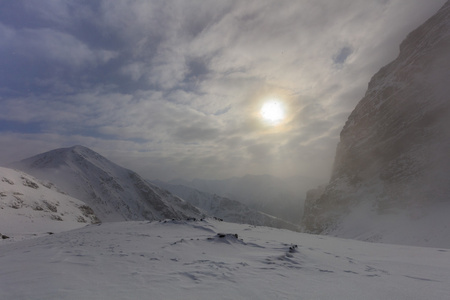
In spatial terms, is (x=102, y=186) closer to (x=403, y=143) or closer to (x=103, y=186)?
(x=103, y=186)

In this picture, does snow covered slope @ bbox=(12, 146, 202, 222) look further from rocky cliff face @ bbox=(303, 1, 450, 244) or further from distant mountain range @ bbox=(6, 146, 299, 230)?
rocky cliff face @ bbox=(303, 1, 450, 244)

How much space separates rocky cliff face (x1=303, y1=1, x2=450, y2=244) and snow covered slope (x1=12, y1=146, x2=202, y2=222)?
306 ft

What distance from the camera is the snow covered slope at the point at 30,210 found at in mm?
28039

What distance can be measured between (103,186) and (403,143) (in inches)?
5096

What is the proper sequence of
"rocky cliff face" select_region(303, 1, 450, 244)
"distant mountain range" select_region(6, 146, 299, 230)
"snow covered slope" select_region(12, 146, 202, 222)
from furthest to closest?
Answer: "snow covered slope" select_region(12, 146, 202, 222), "distant mountain range" select_region(6, 146, 299, 230), "rocky cliff face" select_region(303, 1, 450, 244)

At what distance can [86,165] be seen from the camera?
128 metres

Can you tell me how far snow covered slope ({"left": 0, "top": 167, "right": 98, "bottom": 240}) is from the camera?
28.0 metres

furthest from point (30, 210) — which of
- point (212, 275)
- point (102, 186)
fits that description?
point (102, 186)

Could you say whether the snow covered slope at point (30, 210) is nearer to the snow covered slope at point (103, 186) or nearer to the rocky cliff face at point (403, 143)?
the snow covered slope at point (103, 186)

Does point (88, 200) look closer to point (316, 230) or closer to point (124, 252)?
point (316, 230)

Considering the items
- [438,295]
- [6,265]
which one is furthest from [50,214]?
[438,295]

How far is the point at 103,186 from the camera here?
12106 cm

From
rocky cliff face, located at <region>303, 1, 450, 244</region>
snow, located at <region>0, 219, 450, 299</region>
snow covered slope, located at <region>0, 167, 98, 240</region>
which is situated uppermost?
rocky cliff face, located at <region>303, 1, 450, 244</region>

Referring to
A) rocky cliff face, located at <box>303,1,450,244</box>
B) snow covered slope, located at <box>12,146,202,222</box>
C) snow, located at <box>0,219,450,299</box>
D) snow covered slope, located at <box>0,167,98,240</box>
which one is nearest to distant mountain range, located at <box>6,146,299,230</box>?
snow covered slope, located at <box>12,146,202,222</box>
